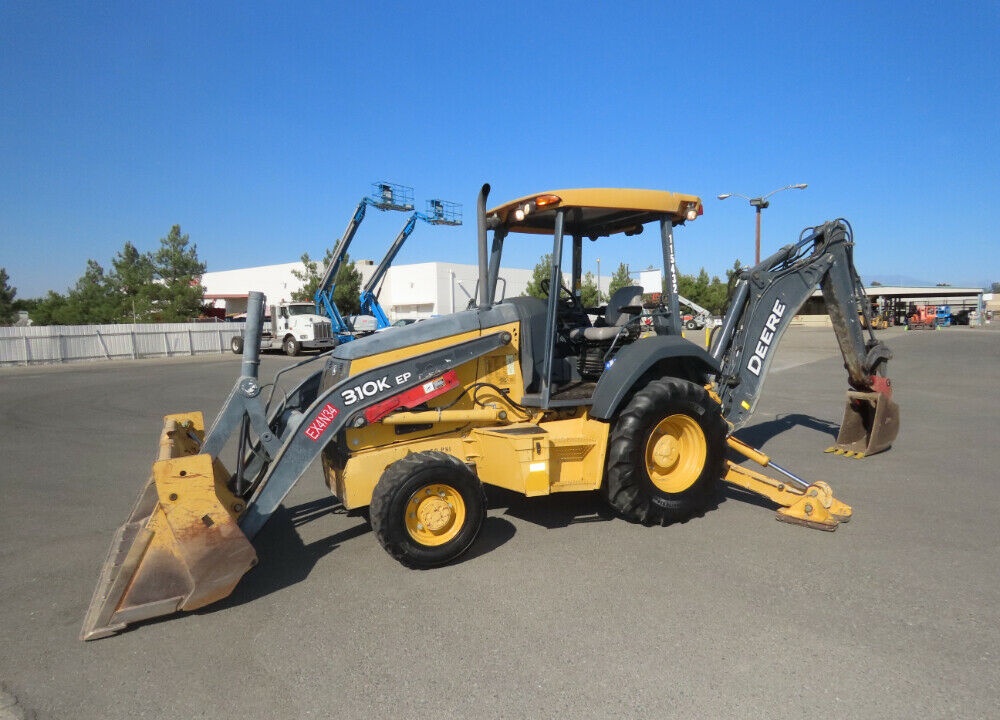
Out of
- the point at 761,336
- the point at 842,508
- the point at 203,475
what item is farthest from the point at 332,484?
the point at 761,336

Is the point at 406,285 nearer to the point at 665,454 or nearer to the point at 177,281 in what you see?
the point at 177,281

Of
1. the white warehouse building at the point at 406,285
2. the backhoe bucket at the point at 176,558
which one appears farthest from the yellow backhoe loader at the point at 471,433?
the white warehouse building at the point at 406,285

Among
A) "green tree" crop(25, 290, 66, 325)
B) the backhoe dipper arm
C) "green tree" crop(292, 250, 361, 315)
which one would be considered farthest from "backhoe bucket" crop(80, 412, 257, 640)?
"green tree" crop(25, 290, 66, 325)

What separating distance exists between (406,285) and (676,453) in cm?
4650

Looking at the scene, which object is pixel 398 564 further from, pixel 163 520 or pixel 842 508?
pixel 842 508

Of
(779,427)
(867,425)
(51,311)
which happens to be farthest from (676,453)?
(51,311)

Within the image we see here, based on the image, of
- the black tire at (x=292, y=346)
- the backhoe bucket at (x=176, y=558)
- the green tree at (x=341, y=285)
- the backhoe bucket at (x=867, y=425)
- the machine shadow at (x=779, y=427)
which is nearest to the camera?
the backhoe bucket at (x=176, y=558)

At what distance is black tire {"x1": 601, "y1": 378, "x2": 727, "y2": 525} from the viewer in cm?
500

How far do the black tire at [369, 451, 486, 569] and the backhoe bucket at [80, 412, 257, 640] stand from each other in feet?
2.82

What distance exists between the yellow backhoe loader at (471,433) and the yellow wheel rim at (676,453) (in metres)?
0.01

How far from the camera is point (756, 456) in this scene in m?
5.66

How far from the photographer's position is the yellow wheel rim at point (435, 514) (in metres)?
4.43

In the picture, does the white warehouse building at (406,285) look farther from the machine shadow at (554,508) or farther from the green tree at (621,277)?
the machine shadow at (554,508)

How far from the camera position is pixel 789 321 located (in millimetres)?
7293
